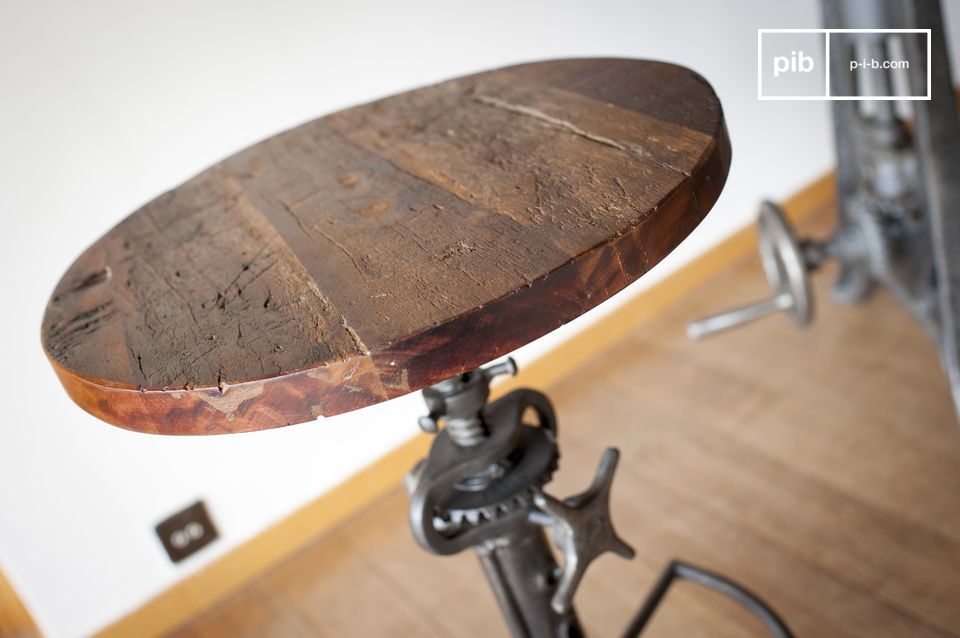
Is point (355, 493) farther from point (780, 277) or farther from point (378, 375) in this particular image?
point (378, 375)

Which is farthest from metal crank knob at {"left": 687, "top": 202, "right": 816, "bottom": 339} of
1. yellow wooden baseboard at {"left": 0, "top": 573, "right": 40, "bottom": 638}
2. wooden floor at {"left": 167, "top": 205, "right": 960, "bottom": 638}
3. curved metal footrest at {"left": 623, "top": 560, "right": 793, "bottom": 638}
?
yellow wooden baseboard at {"left": 0, "top": 573, "right": 40, "bottom": 638}

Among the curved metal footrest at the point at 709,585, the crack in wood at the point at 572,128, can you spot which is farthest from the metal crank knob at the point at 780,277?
the crack in wood at the point at 572,128

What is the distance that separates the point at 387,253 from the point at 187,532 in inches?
39.9

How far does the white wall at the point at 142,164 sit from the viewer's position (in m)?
1.34

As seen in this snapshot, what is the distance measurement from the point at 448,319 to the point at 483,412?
31cm

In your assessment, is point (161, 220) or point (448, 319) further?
point (161, 220)

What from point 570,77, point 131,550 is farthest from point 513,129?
point 131,550

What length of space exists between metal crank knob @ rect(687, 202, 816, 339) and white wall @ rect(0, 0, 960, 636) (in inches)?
21.2

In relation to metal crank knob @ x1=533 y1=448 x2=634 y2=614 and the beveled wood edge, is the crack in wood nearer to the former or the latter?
the beveled wood edge

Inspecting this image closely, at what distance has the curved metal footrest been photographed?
1159 millimetres

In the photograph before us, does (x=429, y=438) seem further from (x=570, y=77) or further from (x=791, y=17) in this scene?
(x=791, y=17)

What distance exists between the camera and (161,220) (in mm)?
982

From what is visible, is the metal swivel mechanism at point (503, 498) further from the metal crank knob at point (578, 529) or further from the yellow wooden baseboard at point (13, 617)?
the yellow wooden baseboard at point (13, 617)

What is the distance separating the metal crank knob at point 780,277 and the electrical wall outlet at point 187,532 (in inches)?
36.0
